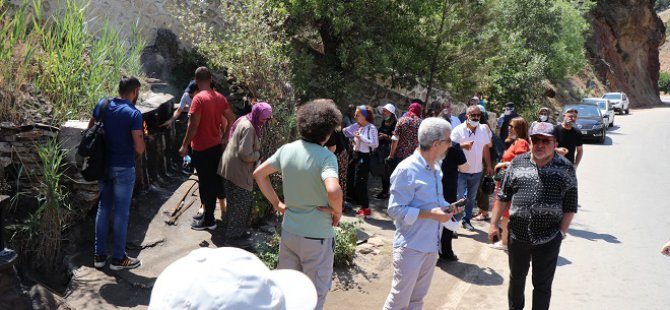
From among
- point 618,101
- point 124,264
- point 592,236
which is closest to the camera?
point 124,264

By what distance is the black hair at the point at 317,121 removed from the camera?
11.9ft

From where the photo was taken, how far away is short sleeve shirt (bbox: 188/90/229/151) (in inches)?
240

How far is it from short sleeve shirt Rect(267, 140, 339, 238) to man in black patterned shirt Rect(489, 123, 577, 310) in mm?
1532

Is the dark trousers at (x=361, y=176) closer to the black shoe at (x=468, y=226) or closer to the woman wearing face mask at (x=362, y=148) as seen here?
the woman wearing face mask at (x=362, y=148)

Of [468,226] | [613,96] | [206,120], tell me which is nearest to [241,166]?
[206,120]

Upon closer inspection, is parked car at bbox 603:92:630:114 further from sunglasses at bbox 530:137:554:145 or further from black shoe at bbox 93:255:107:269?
black shoe at bbox 93:255:107:269

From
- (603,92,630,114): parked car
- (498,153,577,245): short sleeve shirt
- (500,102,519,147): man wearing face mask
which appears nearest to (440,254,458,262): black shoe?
(498,153,577,245): short sleeve shirt

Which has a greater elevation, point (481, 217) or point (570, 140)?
point (570, 140)

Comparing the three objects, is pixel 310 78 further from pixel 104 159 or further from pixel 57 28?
pixel 104 159

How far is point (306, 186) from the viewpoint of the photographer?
3.62 m

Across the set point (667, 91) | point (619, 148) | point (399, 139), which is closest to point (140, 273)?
point (399, 139)

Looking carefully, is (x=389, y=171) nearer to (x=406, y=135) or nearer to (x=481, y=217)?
(x=406, y=135)

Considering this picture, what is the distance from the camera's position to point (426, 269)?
4.00 m

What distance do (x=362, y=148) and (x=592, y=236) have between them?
335cm
